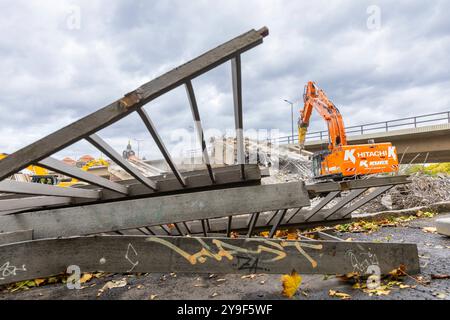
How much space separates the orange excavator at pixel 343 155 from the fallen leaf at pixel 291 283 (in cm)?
875

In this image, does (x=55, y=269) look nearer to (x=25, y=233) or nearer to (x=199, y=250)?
(x=25, y=233)

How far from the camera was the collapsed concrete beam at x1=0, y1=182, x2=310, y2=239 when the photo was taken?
2648mm

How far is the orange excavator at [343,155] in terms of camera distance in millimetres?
11211

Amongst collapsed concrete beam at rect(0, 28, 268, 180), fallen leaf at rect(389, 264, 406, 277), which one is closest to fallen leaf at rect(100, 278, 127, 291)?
collapsed concrete beam at rect(0, 28, 268, 180)

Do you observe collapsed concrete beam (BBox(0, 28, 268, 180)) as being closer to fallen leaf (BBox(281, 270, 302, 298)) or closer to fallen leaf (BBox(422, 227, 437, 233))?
fallen leaf (BBox(281, 270, 302, 298))

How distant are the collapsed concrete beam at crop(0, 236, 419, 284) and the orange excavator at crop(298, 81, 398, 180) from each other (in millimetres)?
8928

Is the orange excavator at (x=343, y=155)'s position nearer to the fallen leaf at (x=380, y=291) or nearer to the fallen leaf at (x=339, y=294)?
the fallen leaf at (x=380, y=291)

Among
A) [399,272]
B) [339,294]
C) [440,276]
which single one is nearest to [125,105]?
[339,294]

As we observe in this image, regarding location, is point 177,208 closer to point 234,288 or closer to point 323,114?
point 234,288

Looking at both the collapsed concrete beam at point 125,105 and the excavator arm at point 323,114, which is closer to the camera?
the collapsed concrete beam at point 125,105

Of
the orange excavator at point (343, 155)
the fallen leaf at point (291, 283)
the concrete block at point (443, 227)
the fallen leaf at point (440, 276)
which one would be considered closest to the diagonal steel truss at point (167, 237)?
the fallen leaf at point (291, 283)
